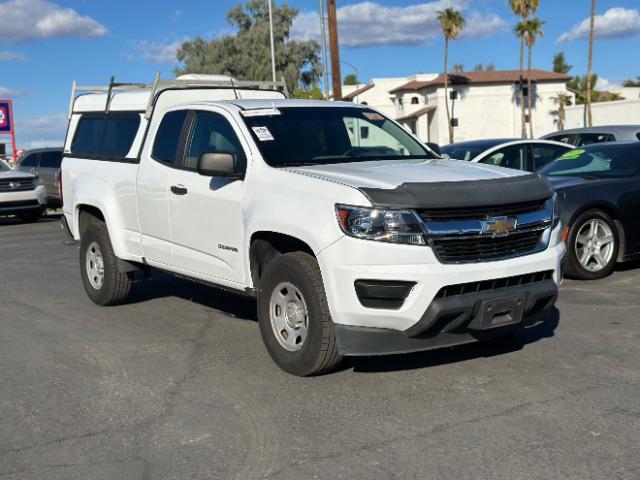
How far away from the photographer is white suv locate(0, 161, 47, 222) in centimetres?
1981

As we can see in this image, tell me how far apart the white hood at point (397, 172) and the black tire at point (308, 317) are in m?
0.58

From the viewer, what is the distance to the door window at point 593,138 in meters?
15.1

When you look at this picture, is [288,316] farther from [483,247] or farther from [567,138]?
[567,138]

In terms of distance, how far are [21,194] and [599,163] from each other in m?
14.7

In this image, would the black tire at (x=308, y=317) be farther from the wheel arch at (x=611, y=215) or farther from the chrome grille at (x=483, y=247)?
the wheel arch at (x=611, y=215)

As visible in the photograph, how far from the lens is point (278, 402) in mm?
4977

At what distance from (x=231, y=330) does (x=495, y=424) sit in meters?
3.09

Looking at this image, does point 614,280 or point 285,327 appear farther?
point 614,280

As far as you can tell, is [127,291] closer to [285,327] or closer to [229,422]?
[285,327]

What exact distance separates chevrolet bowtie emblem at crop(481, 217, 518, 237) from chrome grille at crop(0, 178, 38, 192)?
17.1 m

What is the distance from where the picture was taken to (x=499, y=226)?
5094 millimetres

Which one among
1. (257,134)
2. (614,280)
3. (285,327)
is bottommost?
(614,280)

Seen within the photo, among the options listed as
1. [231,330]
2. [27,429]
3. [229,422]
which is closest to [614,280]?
[231,330]

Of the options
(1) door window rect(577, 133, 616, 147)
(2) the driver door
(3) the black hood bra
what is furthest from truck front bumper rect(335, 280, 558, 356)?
(1) door window rect(577, 133, 616, 147)
